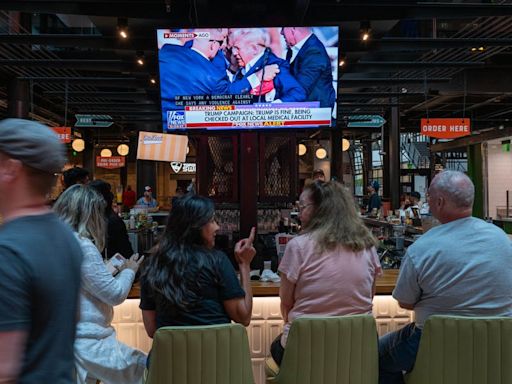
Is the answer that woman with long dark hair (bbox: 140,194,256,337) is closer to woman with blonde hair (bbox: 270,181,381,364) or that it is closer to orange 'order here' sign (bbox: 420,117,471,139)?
woman with blonde hair (bbox: 270,181,381,364)

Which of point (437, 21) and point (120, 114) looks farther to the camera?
point (120, 114)

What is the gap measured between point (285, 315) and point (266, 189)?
87.2 inches

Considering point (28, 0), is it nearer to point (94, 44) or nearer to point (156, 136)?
point (94, 44)

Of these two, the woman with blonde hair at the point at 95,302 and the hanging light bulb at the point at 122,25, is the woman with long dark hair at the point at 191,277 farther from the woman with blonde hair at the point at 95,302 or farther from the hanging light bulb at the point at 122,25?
the hanging light bulb at the point at 122,25

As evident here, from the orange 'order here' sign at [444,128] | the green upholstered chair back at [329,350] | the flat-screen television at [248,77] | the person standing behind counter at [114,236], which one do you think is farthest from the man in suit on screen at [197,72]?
the orange 'order here' sign at [444,128]

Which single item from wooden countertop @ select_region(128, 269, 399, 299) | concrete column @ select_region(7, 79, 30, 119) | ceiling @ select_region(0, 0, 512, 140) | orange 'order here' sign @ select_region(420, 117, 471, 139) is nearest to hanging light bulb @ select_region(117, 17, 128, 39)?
ceiling @ select_region(0, 0, 512, 140)

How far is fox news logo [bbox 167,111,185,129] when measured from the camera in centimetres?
418

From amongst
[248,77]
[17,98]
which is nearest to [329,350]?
[248,77]

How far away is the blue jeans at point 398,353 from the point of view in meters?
2.39

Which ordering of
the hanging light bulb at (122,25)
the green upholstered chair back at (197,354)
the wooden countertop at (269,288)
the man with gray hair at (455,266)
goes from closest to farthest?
the green upholstered chair back at (197,354) < the man with gray hair at (455,266) < the wooden countertop at (269,288) < the hanging light bulb at (122,25)

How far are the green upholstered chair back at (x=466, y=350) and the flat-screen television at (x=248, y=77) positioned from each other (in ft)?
Result: 7.97

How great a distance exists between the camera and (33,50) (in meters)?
8.53

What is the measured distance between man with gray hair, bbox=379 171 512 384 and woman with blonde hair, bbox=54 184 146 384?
144 cm

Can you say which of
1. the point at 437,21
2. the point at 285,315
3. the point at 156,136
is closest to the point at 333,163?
the point at 437,21
